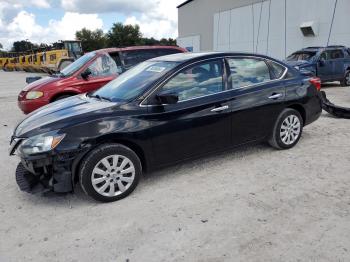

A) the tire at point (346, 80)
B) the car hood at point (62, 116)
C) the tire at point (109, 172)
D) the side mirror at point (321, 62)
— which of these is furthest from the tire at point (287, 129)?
the tire at point (346, 80)

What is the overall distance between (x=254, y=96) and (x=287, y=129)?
2.91ft

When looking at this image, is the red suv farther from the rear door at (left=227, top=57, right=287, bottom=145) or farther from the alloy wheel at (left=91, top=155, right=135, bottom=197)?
the alloy wheel at (left=91, top=155, right=135, bottom=197)

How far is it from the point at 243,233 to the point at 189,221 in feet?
1.75

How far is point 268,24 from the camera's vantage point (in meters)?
24.4

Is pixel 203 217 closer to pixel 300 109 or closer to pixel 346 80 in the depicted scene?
pixel 300 109

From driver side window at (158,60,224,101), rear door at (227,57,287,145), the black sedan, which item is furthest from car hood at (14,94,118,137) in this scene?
rear door at (227,57,287,145)

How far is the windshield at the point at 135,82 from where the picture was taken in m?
4.05

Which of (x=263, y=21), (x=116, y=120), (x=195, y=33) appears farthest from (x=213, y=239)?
(x=195, y=33)

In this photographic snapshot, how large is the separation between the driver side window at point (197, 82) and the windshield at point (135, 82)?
0.18 metres

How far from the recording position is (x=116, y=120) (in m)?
3.67

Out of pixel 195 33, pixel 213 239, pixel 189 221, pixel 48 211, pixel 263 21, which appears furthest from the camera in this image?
pixel 195 33

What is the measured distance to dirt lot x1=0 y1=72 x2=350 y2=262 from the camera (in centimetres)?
279

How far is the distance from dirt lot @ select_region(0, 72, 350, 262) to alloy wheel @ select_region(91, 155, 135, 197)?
165 mm

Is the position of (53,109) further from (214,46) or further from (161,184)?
(214,46)
